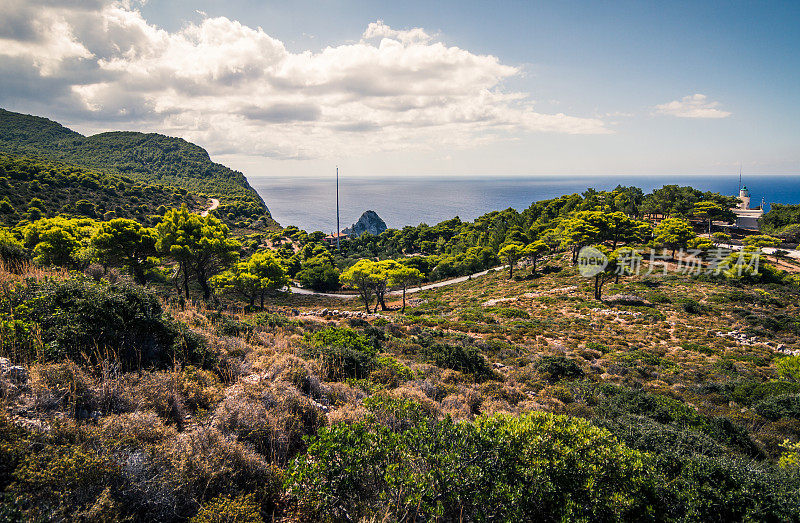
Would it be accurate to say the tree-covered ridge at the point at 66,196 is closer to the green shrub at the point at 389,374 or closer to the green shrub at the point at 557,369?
the green shrub at the point at 389,374

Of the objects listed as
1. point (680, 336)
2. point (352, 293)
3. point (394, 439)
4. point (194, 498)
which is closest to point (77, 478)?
point (194, 498)

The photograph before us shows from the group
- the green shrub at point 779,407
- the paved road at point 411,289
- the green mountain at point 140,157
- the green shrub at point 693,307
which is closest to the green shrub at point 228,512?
the green shrub at point 779,407

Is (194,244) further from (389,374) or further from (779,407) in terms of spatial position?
(779,407)

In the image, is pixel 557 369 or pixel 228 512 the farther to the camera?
pixel 557 369

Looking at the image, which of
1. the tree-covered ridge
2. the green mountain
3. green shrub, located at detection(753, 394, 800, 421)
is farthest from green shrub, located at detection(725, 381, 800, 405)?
the green mountain

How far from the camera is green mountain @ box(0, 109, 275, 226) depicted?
8412 centimetres

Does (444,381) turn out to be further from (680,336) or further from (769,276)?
(769,276)

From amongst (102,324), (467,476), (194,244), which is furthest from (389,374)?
(194,244)

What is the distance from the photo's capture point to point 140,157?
115375 mm

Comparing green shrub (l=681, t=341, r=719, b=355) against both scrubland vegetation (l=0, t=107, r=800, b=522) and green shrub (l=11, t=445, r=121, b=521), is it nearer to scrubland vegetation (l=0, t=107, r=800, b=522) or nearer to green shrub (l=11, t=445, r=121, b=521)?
scrubland vegetation (l=0, t=107, r=800, b=522)

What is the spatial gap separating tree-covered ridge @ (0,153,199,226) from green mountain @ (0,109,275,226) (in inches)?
699

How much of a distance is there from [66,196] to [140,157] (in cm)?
8525

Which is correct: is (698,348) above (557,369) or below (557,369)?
below

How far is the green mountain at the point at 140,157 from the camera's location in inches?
3312
